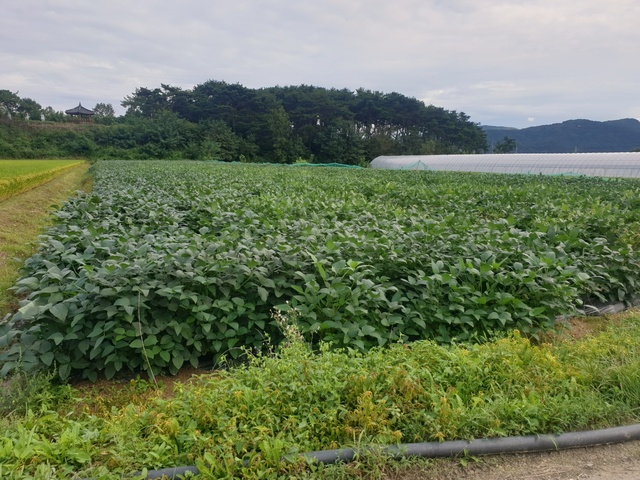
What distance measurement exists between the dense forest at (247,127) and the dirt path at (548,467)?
45676 millimetres

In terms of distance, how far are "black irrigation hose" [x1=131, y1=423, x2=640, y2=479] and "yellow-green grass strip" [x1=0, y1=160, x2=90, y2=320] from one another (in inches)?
157

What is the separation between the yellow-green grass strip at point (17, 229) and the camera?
5.34 meters

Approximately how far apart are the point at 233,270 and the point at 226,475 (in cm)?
191

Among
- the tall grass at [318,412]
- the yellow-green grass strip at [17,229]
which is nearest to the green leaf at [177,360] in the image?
the tall grass at [318,412]

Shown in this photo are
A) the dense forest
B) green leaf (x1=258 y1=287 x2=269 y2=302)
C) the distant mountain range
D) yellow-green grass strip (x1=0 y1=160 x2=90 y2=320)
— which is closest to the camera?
green leaf (x1=258 y1=287 x2=269 y2=302)

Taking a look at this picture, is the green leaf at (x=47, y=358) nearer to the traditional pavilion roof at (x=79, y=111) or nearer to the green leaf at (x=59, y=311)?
the green leaf at (x=59, y=311)

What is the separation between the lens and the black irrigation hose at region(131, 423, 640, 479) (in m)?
2.05

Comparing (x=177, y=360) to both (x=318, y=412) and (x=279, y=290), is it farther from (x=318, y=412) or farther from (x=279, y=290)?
(x=318, y=412)

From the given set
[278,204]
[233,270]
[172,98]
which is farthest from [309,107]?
[233,270]

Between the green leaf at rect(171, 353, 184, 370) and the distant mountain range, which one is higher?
the distant mountain range

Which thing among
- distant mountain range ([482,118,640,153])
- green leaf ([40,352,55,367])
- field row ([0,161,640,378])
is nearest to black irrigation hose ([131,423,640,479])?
field row ([0,161,640,378])

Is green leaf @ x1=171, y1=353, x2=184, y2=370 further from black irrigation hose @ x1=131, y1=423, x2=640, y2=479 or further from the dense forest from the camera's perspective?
the dense forest

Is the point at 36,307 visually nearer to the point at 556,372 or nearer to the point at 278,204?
the point at 556,372

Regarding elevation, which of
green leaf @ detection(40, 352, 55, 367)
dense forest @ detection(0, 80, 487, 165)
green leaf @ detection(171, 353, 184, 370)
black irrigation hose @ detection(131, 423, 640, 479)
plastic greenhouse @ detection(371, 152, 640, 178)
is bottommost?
green leaf @ detection(171, 353, 184, 370)
